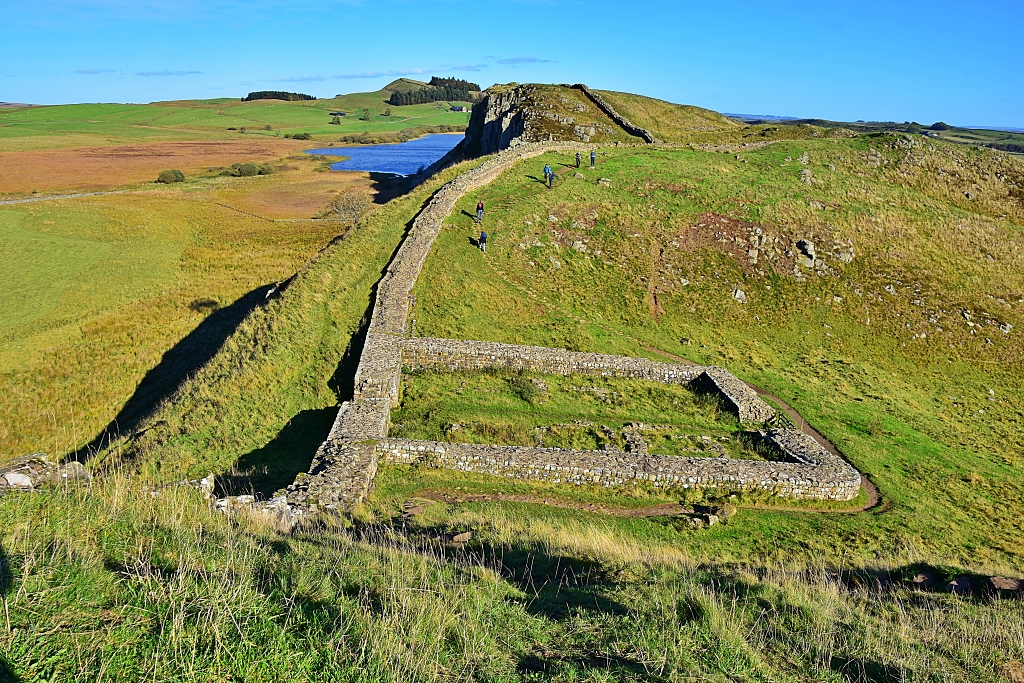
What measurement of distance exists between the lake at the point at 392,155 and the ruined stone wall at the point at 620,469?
317ft

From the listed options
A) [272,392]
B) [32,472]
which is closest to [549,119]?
[272,392]

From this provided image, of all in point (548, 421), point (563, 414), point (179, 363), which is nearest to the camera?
point (548, 421)

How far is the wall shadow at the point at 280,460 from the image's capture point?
15.6m

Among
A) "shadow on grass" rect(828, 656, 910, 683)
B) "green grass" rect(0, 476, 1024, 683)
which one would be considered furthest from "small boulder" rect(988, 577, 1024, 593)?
"shadow on grass" rect(828, 656, 910, 683)

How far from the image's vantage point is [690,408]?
22328mm

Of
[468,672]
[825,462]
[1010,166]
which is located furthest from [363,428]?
[1010,166]

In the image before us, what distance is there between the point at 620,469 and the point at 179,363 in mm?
22927

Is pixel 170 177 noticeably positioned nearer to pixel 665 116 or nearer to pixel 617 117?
pixel 617 117

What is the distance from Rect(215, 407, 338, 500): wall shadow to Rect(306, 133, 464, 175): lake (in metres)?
93.1

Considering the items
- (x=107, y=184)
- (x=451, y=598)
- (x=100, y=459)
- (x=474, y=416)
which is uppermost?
(x=107, y=184)

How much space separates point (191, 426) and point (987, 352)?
3927 centimetres

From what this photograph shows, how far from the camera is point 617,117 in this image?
64.1m

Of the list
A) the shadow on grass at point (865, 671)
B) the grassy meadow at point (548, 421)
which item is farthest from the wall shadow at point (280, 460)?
the shadow on grass at point (865, 671)

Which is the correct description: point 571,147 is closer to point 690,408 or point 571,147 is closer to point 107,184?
point 690,408
